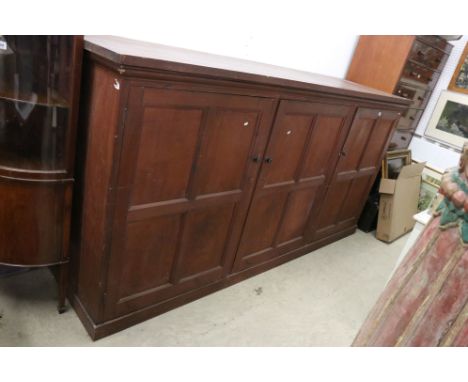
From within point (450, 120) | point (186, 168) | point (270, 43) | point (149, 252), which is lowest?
point (149, 252)

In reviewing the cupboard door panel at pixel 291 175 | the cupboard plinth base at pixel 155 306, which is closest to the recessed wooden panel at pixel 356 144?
the cupboard door panel at pixel 291 175

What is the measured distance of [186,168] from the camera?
1.56m

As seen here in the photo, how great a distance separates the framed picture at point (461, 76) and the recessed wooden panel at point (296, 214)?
2.13 metres

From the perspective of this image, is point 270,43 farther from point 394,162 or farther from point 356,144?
point 394,162

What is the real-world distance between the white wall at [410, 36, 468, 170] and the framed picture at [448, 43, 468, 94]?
0.04 m

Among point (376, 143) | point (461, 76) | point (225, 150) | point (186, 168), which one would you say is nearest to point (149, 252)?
point (186, 168)

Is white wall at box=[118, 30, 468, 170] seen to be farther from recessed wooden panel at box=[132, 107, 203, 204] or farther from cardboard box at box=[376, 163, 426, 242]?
recessed wooden panel at box=[132, 107, 203, 204]

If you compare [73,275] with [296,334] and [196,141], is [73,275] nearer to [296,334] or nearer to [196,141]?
[196,141]

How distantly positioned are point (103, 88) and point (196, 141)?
0.42m

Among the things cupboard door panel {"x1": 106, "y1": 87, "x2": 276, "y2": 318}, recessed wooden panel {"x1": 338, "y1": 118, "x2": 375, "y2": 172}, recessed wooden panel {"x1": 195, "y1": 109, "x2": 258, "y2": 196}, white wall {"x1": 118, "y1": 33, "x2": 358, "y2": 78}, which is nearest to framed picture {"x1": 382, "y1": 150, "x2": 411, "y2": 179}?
recessed wooden panel {"x1": 338, "y1": 118, "x2": 375, "y2": 172}

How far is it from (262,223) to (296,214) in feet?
1.19

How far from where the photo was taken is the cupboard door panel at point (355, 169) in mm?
2508

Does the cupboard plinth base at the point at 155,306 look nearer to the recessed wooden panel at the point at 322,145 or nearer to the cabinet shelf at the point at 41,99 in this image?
the recessed wooden panel at the point at 322,145

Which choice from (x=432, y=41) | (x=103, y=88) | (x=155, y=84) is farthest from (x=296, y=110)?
(x=432, y=41)
